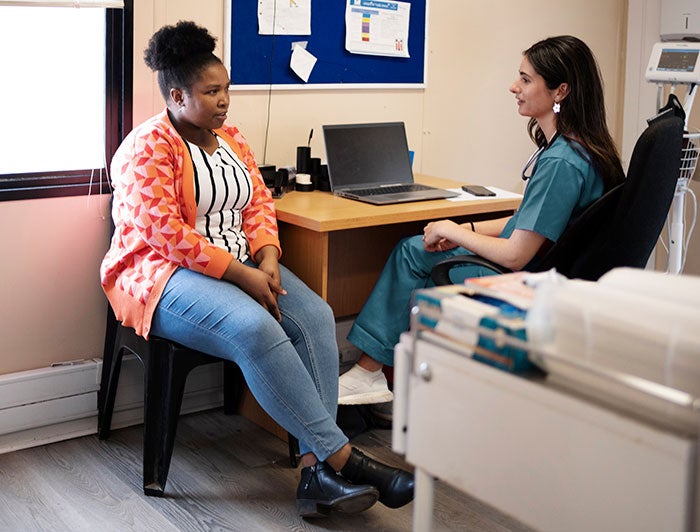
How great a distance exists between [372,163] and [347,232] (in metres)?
0.25

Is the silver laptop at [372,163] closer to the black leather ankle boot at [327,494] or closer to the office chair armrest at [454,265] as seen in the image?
the office chair armrest at [454,265]

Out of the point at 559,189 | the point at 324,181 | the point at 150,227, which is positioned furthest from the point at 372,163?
the point at 150,227

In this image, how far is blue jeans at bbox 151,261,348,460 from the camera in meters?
2.29

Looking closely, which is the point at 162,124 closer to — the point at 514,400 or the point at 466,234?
the point at 466,234

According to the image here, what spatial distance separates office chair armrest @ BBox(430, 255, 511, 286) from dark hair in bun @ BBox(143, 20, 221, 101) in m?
0.80

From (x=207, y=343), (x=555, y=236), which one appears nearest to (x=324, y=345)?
(x=207, y=343)

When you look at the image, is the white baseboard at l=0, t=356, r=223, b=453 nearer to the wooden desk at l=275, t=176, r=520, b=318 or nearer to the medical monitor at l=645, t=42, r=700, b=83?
the wooden desk at l=275, t=176, r=520, b=318

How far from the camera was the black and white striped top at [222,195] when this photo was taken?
2.49 metres

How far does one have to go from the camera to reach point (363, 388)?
2789 millimetres

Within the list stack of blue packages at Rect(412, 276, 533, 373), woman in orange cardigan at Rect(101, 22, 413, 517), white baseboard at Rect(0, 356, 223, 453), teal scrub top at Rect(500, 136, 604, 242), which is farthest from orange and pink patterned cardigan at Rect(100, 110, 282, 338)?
stack of blue packages at Rect(412, 276, 533, 373)

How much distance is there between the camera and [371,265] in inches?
129

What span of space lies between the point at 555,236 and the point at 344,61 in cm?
116

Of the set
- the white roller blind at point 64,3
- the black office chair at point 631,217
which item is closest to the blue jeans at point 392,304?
the black office chair at point 631,217

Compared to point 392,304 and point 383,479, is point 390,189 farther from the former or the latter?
point 383,479
